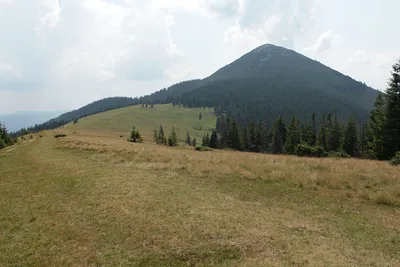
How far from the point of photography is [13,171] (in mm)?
27203

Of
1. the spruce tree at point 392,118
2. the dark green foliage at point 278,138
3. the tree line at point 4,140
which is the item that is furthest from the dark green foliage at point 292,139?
the tree line at point 4,140

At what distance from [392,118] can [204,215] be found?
46004 millimetres

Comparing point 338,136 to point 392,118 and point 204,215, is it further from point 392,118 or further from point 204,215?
point 204,215

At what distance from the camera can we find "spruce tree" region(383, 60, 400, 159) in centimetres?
4541

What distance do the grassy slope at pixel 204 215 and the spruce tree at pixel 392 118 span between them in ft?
97.8

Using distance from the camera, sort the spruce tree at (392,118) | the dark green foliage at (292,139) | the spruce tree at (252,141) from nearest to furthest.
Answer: the spruce tree at (392,118)
the dark green foliage at (292,139)
the spruce tree at (252,141)

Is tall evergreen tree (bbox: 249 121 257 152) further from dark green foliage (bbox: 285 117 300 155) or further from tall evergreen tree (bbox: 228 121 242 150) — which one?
dark green foliage (bbox: 285 117 300 155)

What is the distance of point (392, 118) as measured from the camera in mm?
46031

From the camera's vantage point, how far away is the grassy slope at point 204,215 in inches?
428

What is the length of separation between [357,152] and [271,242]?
275 ft

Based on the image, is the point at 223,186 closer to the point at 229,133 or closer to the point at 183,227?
the point at 183,227

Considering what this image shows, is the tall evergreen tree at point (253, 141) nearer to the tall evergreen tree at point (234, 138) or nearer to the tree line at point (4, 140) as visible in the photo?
the tall evergreen tree at point (234, 138)

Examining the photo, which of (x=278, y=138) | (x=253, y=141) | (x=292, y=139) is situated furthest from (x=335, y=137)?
(x=253, y=141)

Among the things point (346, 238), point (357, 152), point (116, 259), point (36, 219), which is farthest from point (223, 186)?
point (357, 152)
